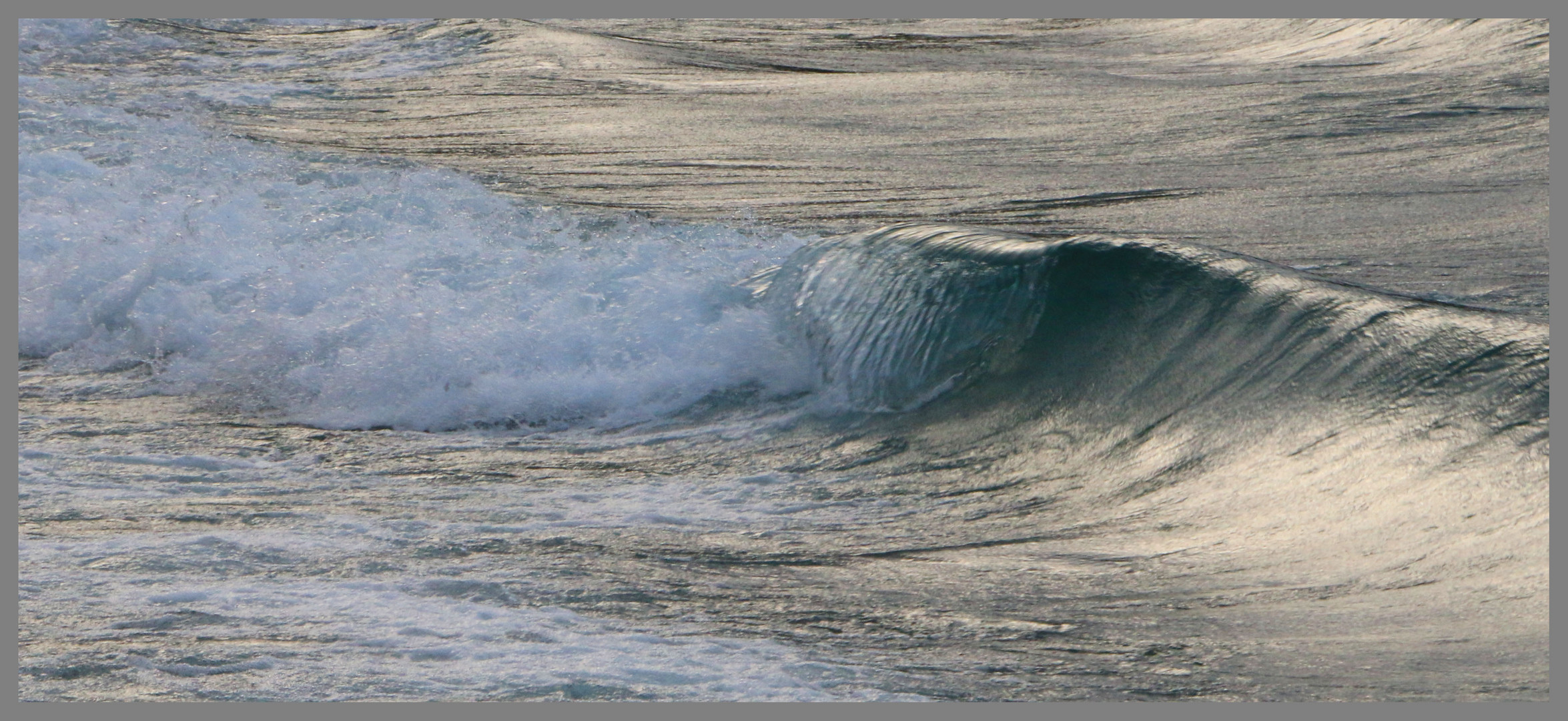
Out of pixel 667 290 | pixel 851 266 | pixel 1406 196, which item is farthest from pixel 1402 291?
pixel 667 290

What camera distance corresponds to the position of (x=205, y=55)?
960cm

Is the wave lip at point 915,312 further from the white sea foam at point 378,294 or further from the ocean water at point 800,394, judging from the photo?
the white sea foam at point 378,294

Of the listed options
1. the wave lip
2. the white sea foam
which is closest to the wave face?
the wave lip

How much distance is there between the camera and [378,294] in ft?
16.9

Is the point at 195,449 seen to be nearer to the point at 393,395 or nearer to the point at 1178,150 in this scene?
the point at 393,395

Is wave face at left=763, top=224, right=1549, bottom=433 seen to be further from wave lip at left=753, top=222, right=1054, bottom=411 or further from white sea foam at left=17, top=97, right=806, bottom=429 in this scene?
white sea foam at left=17, top=97, right=806, bottom=429

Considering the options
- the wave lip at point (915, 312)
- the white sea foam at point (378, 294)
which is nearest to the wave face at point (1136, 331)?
the wave lip at point (915, 312)

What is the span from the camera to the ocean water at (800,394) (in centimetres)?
289

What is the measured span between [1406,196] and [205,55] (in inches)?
295

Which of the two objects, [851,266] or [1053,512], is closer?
[1053,512]

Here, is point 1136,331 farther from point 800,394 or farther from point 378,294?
point 378,294

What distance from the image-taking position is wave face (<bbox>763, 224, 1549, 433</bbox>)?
12.4 ft

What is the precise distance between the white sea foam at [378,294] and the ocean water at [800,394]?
0.02 meters

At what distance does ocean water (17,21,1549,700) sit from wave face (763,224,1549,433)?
0.02 m
